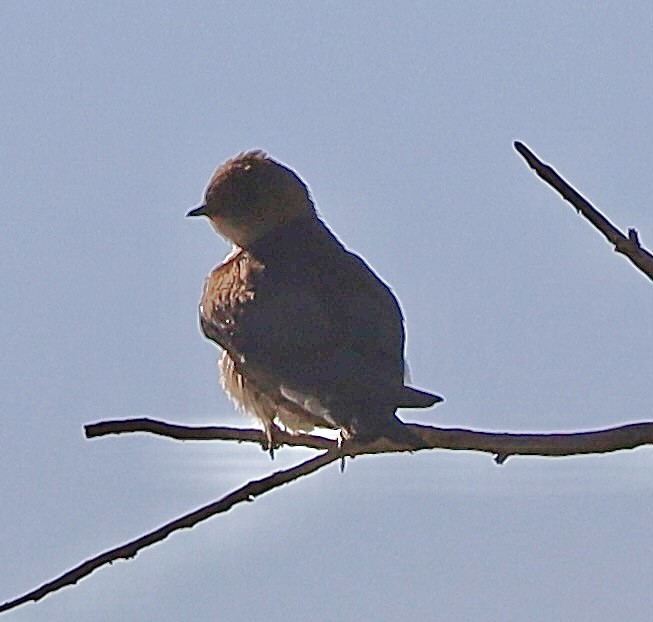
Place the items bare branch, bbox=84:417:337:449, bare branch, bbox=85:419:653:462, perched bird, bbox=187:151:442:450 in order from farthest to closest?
perched bird, bbox=187:151:442:450 → bare branch, bbox=84:417:337:449 → bare branch, bbox=85:419:653:462

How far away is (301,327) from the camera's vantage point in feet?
18.2

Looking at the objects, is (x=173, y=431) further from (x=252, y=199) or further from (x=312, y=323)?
(x=252, y=199)

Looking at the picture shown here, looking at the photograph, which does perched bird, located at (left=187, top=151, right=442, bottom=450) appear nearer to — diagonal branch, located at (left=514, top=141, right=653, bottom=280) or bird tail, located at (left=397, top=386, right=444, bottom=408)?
bird tail, located at (left=397, top=386, right=444, bottom=408)

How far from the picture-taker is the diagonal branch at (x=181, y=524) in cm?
288

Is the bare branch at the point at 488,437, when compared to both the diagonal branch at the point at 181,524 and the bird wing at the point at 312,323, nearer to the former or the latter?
the diagonal branch at the point at 181,524

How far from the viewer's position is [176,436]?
340 cm

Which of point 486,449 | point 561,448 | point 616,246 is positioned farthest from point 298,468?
point 616,246

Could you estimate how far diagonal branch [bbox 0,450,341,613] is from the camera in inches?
113

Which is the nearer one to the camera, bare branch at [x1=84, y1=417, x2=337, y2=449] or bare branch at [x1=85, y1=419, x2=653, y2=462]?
bare branch at [x1=85, y1=419, x2=653, y2=462]

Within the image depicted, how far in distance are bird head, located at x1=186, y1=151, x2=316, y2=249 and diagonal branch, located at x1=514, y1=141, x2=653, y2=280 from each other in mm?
4109

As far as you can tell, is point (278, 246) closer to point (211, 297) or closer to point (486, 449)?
point (211, 297)

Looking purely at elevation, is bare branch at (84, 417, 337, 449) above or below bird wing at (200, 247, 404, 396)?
below

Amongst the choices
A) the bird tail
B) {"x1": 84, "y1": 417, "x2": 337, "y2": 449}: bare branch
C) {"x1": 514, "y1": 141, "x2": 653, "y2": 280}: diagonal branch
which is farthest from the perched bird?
{"x1": 514, "y1": 141, "x2": 653, "y2": 280}: diagonal branch

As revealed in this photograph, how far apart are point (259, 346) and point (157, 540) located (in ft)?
8.64
